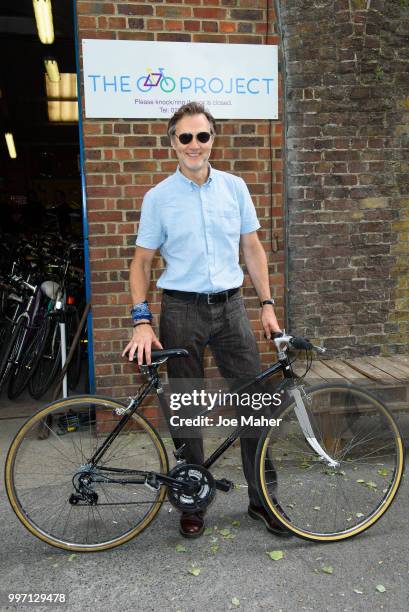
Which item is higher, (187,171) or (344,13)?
(344,13)

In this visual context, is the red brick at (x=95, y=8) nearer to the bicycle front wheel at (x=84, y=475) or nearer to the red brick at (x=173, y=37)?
the red brick at (x=173, y=37)

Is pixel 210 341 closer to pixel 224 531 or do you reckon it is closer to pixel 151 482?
pixel 151 482

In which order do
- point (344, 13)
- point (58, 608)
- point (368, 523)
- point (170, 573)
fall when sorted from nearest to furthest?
point (58, 608) → point (170, 573) → point (368, 523) → point (344, 13)

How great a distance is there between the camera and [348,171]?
4.36 m

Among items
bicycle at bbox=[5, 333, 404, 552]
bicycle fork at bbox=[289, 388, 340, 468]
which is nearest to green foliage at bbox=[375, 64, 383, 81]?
bicycle at bbox=[5, 333, 404, 552]

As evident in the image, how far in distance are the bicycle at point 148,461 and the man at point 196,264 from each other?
6.1 inches

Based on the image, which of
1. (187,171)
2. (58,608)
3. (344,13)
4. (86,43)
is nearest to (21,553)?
(58,608)

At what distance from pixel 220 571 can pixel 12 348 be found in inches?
132

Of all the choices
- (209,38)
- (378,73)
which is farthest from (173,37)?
(378,73)

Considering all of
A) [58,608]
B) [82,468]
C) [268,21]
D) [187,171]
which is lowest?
[58,608]

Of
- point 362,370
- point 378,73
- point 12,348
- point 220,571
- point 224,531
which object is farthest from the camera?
point 12,348

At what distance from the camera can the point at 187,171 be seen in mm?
2869

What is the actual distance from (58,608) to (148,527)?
71cm

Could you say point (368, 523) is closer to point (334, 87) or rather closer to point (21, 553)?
point (21, 553)
